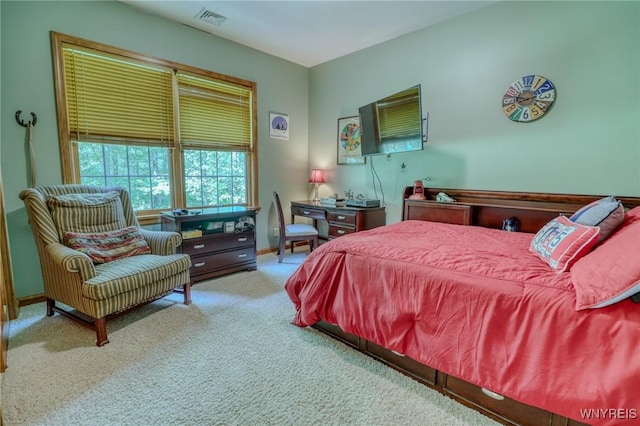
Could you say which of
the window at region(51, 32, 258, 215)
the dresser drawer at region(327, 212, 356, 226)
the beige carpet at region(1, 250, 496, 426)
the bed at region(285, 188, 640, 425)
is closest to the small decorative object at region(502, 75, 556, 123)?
the bed at region(285, 188, 640, 425)

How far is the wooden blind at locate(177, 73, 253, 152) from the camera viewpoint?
11.6 ft

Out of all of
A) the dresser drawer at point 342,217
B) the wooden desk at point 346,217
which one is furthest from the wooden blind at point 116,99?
the dresser drawer at point 342,217

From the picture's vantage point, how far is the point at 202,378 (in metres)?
1.75

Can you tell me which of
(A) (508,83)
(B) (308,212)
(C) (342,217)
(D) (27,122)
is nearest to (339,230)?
(C) (342,217)

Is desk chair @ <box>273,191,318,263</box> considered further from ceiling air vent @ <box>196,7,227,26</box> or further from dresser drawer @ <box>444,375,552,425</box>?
dresser drawer @ <box>444,375,552,425</box>

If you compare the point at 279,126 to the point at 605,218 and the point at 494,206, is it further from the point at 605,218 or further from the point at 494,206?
the point at 605,218

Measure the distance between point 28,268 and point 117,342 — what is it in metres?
1.36

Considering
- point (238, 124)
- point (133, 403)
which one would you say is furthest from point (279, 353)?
point (238, 124)

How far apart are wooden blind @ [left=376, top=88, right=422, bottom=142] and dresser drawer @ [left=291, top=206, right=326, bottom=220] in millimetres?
1254

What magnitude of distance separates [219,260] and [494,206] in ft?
9.44

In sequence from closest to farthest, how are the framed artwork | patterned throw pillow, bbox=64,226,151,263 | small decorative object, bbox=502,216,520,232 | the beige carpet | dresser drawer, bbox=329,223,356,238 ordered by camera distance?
the beige carpet, patterned throw pillow, bbox=64,226,151,263, small decorative object, bbox=502,216,520,232, dresser drawer, bbox=329,223,356,238, the framed artwork

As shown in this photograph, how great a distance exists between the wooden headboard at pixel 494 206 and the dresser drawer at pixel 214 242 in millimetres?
1872

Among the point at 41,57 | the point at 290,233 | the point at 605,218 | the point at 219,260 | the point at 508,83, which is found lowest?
the point at 219,260

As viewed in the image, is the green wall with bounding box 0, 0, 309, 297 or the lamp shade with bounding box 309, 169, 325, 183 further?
the lamp shade with bounding box 309, 169, 325, 183
